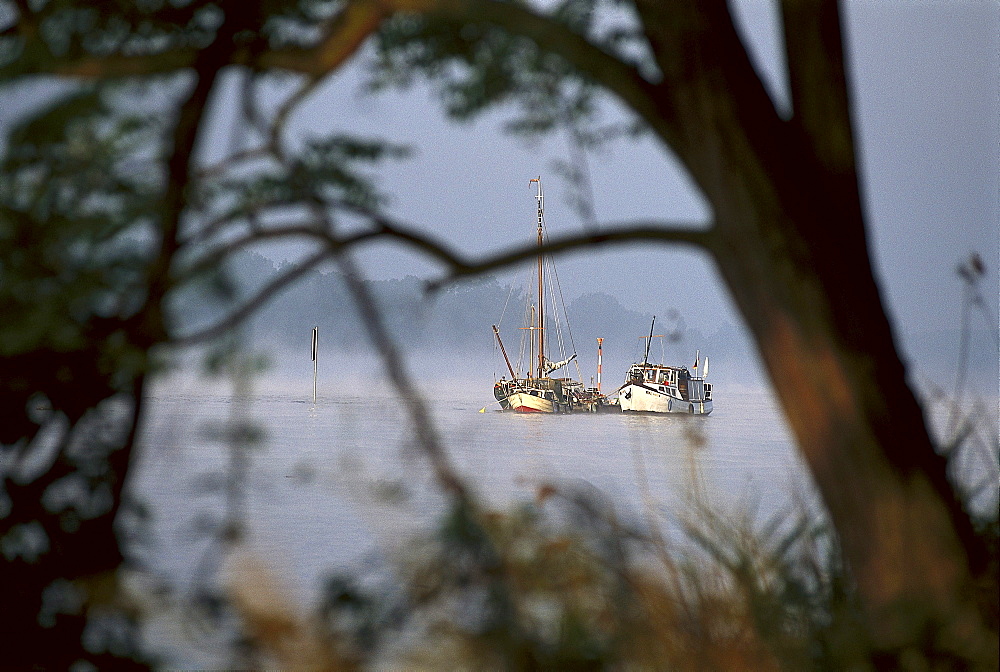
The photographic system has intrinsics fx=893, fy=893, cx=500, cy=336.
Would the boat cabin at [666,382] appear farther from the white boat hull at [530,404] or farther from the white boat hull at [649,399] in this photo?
the white boat hull at [530,404]

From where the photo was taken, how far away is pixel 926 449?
3.77 feet

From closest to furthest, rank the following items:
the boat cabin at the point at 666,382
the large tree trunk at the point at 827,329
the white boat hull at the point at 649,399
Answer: the large tree trunk at the point at 827,329 → the boat cabin at the point at 666,382 → the white boat hull at the point at 649,399

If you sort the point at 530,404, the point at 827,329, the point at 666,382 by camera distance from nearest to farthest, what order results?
the point at 827,329 < the point at 666,382 < the point at 530,404

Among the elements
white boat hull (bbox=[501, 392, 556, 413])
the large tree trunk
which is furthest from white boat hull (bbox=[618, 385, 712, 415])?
the large tree trunk

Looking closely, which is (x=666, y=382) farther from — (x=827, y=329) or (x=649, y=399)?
(x=827, y=329)

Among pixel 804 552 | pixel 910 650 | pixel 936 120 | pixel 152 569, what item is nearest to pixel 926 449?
pixel 910 650

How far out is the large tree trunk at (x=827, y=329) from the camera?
1104 mm

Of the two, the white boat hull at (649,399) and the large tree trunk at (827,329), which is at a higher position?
the large tree trunk at (827,329)

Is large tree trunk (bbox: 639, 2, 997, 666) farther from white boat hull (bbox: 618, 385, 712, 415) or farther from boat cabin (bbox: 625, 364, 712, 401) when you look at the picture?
white boat hull (bbox: 618, 385, 712, 415)

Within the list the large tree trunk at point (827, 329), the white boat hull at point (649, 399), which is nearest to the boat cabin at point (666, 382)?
the white boat hull at point (649, 399)

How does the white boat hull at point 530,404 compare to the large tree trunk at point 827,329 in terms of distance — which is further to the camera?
the white boat hull at point 530,404

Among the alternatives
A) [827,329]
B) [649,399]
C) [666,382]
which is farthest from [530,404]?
[827,329]

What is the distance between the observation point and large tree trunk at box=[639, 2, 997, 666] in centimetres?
110

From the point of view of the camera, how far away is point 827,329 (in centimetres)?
112
